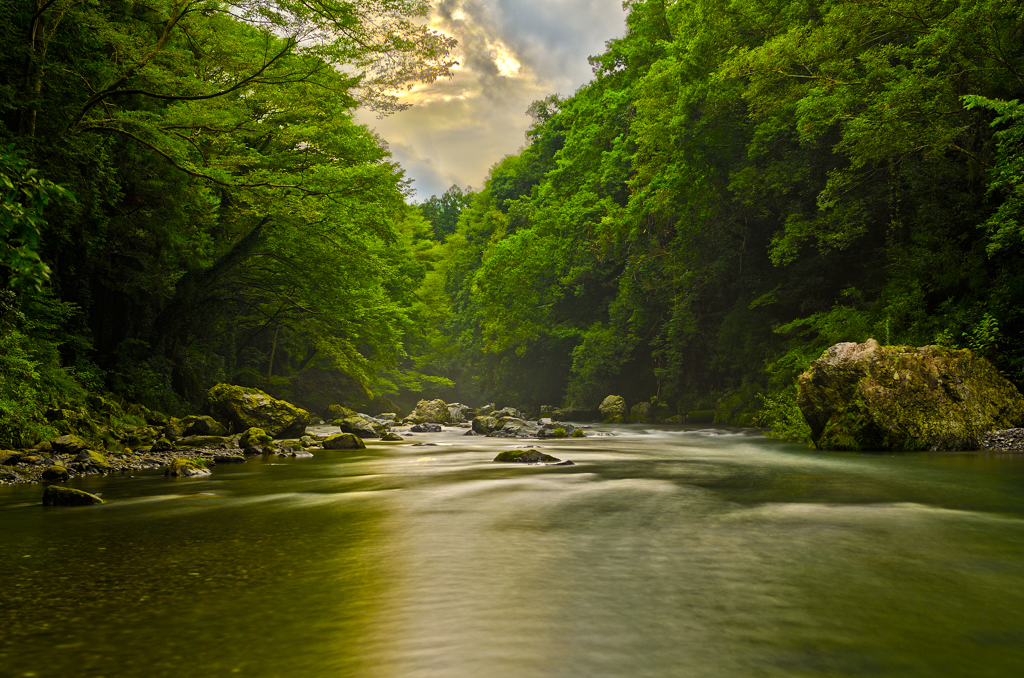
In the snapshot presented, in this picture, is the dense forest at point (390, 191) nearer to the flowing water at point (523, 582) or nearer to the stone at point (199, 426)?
the stone at point (199, 426)

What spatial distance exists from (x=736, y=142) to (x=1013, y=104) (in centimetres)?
1069

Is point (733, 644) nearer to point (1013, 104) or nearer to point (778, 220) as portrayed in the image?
point (1013, 104)

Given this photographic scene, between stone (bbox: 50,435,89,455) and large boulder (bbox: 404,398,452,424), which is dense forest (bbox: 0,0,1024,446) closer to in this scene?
stone (bbox: 50,435,89,455)

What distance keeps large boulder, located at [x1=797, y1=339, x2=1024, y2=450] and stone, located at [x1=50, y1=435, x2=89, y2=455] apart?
45.4 feet

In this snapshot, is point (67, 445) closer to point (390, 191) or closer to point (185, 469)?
point (185, 469)

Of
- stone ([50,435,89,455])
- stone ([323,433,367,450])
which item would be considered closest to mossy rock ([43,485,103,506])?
stone ([50,435,89,455])

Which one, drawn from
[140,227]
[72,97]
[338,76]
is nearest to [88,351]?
[140,227]

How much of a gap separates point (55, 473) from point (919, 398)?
46.8 feet

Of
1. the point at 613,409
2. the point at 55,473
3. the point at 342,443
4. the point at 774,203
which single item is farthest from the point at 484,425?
the point at 55,473

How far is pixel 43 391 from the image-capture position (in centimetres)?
1122

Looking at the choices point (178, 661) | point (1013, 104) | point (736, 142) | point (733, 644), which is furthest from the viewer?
point (736, 142)

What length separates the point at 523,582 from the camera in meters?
3.73

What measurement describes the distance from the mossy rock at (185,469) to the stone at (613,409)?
851 inches

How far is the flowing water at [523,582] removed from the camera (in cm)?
258
